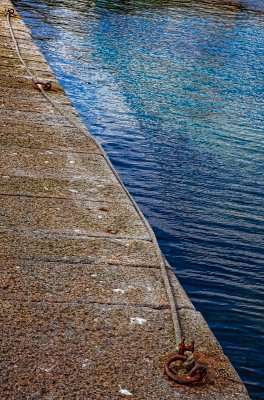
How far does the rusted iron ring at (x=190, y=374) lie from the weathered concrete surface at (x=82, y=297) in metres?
0.04

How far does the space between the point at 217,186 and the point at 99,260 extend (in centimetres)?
393

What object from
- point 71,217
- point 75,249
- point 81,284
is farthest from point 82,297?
point 71,217

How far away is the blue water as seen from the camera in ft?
17.9

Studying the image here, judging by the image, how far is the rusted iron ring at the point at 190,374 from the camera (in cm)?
318

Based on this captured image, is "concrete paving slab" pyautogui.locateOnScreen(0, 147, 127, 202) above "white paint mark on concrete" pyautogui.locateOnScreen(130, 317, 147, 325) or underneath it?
underneath

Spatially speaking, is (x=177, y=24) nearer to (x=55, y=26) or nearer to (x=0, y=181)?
(x=55, y=26)

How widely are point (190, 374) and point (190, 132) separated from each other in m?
7.33

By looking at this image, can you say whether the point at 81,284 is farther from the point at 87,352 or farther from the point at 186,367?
the point at 186,367

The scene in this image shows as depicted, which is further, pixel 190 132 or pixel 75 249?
pixel 190 132

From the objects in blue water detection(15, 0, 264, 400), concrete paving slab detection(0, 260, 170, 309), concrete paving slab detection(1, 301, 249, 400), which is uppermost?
concrete paving slab detection(1, 301, 249, 400)

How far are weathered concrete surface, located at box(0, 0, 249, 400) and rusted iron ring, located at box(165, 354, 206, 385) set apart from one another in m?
0.04

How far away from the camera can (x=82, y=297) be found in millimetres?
3801

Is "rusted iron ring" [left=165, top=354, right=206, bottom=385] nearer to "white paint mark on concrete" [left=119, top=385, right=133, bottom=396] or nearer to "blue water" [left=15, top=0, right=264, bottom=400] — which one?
"white paint mark on concrete" [left=119, top=385, right=133, bottom=396]

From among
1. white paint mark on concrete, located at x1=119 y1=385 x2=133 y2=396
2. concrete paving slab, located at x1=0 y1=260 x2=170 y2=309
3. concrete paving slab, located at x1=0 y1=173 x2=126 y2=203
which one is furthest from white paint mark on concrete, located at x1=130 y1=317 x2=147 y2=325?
concrete paving slab, located at x1=0 y1=173 x2=126 y2=203
